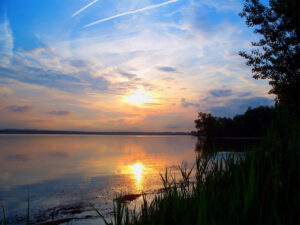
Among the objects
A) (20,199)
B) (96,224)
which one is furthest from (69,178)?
(96,224)

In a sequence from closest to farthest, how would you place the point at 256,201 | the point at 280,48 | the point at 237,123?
the point at 256,201 → the point at 280,48 → the point at 237,123

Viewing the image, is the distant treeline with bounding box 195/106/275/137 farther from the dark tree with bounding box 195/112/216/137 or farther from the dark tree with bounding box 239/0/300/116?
the dark tree with bounding box 239/0/300/116

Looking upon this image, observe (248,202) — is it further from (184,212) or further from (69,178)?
(69,178)

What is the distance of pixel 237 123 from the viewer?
115m

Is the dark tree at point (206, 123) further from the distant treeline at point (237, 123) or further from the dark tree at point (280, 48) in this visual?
the dark tree at point (280, 48)

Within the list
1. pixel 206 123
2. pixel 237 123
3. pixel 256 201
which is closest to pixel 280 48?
pixel 256 201

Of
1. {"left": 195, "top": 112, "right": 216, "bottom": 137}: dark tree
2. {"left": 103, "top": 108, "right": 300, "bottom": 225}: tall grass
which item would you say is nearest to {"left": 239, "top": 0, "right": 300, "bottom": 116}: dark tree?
{"left": 103, "top": 108, "right": 300, "bottom": 225}: tall grass

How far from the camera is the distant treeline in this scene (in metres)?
98.7

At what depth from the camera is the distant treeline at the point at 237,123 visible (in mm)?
98662

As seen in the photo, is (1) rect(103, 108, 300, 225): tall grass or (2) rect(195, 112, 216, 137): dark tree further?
(2) rect(195, 112, 216, 137): dark tree

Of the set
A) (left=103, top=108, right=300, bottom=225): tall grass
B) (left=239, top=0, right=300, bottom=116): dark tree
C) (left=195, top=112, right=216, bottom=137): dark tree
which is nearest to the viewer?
(left=103, top=108, right=300, bottom=225): tall grass

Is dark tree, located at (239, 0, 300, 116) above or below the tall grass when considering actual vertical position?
above

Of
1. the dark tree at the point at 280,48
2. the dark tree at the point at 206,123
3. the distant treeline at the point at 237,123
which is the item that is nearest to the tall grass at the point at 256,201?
the dark tree at the point at 280,48

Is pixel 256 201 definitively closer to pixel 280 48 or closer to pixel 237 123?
pixel 280 48
